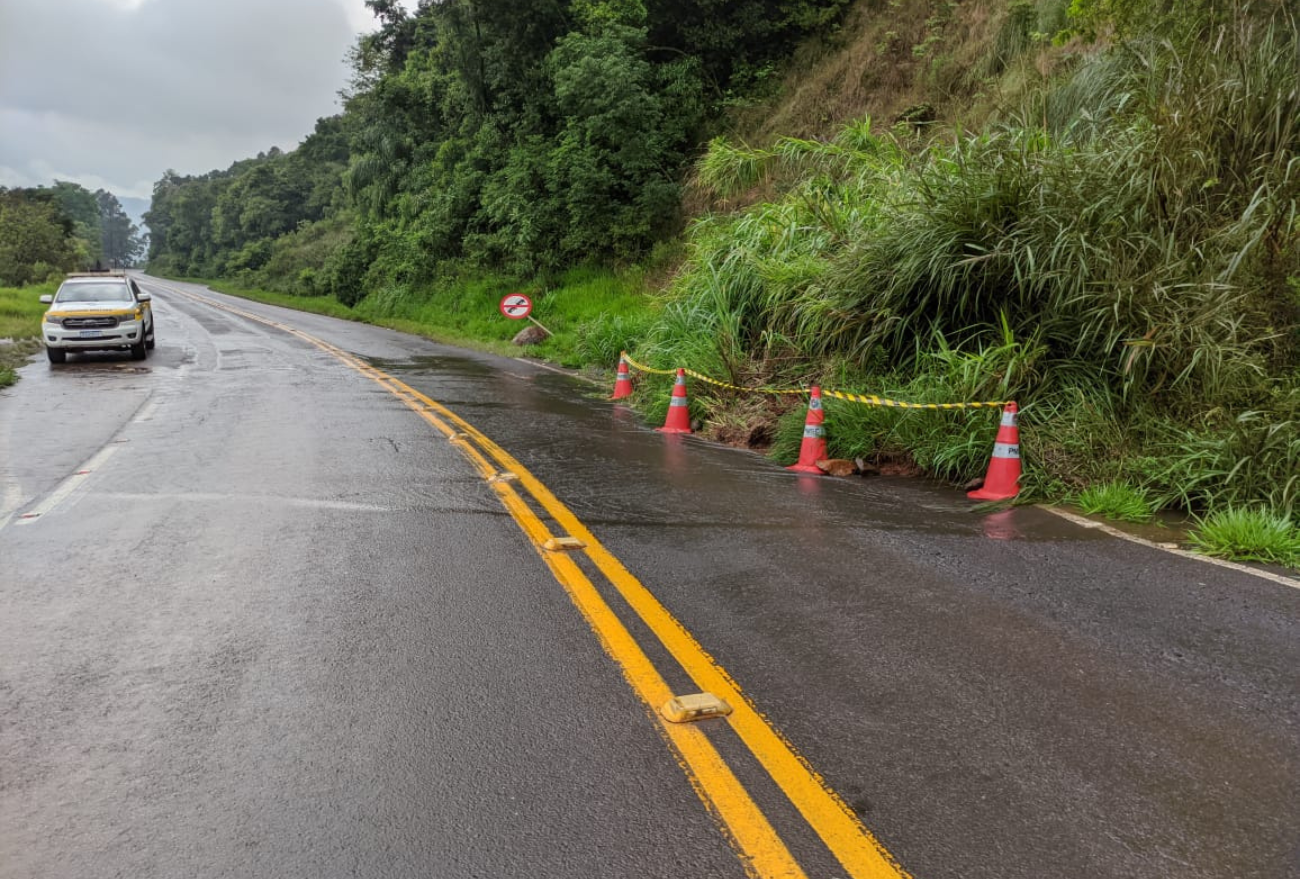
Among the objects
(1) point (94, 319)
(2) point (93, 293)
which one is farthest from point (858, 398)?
(2) point (93, 293)

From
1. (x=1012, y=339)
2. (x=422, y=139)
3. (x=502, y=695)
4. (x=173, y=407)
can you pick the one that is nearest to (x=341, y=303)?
(x=422, y=139)

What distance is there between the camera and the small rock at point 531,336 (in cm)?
2336

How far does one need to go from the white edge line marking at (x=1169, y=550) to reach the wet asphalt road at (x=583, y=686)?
0.12 m

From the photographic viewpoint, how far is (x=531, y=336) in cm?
2350

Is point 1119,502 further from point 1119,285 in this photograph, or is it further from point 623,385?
point 623,385

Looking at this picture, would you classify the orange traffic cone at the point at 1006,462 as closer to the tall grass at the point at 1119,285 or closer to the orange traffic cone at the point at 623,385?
the tall grass at the point at 1119,285

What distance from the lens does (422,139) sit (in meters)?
36.5

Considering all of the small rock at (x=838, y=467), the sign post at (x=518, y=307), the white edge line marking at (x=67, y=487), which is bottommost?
the white edge line marking at (x=67, y=487)

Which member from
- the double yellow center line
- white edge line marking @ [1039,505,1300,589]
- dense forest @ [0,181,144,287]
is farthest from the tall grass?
dense forest @ [0,181,144,287]

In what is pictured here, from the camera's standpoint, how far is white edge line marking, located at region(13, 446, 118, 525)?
6.31 metres

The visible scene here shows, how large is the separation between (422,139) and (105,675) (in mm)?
35795

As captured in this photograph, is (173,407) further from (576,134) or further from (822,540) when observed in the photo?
(576,134)

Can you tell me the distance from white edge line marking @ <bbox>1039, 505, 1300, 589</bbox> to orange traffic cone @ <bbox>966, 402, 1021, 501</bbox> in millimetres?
303

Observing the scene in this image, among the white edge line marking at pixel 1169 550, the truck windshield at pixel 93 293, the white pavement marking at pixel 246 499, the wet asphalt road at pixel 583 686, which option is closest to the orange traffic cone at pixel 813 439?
the wet asphalt road at pixel 583 686
